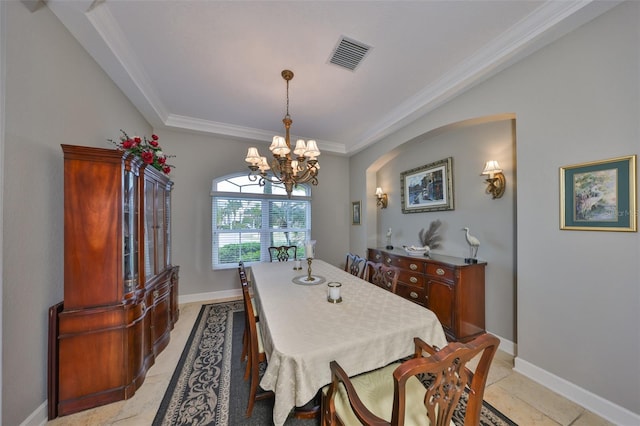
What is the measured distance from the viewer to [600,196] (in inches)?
63.4

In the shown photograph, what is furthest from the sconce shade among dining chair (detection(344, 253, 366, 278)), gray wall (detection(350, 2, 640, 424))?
dining chair (detection(344, 253, 366, 278))

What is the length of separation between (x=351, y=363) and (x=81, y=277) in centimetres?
203

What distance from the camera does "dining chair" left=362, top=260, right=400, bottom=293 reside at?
219 centimetres

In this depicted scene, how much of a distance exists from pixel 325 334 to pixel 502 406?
158cm

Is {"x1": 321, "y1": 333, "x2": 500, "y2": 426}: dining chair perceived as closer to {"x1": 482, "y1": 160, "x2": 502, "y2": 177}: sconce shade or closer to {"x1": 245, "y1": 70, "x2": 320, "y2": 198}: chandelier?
{"x1": 245, "y1": 70, "x2": 320, "y2": 198}: chandelier

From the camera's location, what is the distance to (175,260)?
12.2 ft

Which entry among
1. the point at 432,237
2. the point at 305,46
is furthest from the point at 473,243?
the point at 305,46

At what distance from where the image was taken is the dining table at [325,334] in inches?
43.1

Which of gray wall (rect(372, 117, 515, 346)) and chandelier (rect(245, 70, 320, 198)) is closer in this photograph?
chandelier (rect(245, 70, 320, 198))

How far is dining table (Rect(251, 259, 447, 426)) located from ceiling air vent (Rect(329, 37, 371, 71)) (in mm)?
2243

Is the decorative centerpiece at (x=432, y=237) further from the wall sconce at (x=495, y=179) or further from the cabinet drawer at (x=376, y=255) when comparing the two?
the wall sconce at (x=495, y=179)

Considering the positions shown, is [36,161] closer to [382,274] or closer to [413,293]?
[382,274]

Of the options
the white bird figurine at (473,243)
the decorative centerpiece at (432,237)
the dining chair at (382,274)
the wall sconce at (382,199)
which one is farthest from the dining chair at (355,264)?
the wall sconce at (382,199)

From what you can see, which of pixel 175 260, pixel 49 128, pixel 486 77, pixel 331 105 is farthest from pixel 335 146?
pixel 49 128
